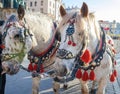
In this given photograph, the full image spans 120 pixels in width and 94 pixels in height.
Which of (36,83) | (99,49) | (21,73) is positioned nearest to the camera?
(99,49)

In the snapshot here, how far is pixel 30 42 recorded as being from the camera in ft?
12.7

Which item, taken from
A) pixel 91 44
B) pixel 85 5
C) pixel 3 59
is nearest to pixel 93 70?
pixel 91 44

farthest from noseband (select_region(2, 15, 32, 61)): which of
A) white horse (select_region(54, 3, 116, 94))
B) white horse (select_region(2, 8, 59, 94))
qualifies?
white horse (select_region(54, 3, 116, 94))

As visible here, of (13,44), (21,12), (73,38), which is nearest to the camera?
(73,38)

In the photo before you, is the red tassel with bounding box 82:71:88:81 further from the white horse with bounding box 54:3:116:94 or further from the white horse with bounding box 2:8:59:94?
the white horse with bounding box 2:8:59:94

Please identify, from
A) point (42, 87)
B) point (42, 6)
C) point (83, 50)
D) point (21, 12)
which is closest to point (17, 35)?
point (21, 12)

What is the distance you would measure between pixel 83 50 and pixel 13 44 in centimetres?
93

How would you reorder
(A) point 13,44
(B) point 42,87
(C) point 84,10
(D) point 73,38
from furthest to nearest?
1. (B) point 42,87
2. (A) point 13,44
3. (C) point 84,10
4. (D) point 73,38

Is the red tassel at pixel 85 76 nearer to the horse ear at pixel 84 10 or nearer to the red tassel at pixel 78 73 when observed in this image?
the red tassel at pixel 78 73

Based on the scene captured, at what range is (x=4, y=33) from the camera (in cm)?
368

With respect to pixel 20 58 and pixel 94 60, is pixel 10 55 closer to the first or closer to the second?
pixel 20 58

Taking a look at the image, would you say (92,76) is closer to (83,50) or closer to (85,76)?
(85,76)

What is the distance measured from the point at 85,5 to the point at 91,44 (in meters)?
0.61

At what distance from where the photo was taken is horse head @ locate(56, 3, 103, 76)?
3.30 m
